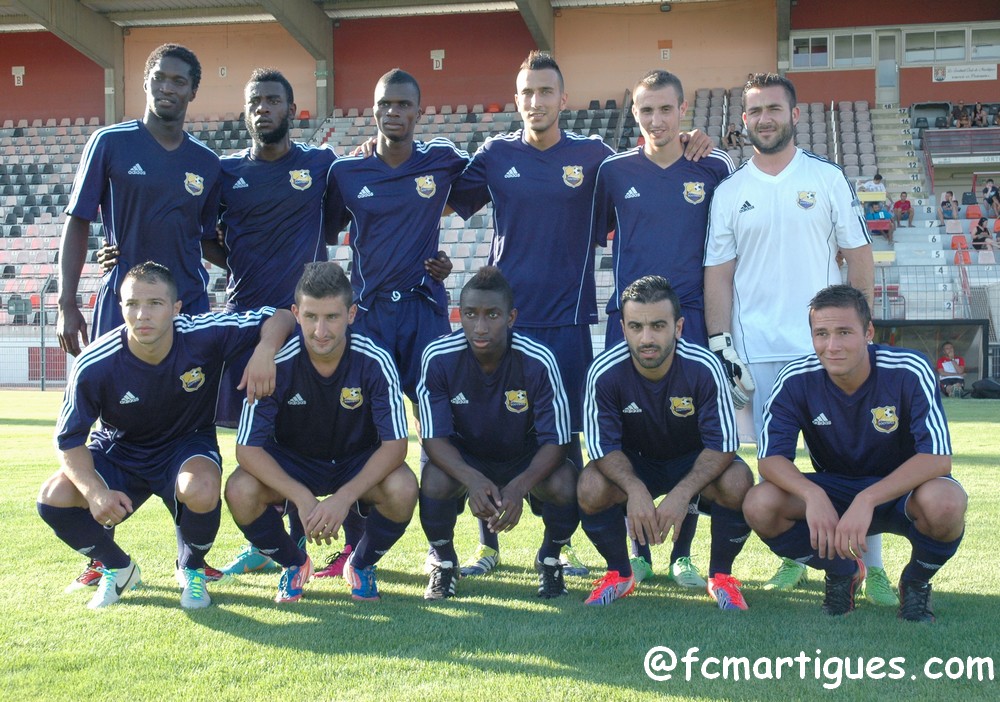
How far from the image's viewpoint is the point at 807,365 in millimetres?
3838

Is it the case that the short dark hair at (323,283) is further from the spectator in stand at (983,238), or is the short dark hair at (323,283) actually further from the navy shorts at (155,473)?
the spectator in stand at (983,238)

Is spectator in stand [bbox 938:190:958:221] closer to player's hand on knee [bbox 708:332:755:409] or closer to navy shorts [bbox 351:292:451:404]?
player's hand on knee [bbox 708:332:755:409]

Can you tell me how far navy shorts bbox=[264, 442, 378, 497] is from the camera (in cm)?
414

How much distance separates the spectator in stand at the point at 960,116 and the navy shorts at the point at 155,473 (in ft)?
73.0

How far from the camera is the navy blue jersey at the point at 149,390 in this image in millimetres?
3928

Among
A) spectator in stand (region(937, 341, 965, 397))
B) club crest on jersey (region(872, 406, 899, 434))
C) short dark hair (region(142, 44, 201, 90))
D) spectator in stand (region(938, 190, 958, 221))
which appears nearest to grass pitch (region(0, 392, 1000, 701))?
club crest on jersey (region(872, 406, 899, 434))

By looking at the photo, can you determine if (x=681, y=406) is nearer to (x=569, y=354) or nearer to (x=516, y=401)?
(x=516, y=401)

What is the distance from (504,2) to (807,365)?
71.2ft

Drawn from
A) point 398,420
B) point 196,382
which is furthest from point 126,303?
point 398,420

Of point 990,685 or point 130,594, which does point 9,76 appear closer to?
point 130,594

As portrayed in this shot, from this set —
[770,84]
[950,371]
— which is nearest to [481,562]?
[770,84]

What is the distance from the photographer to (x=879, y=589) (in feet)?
12.8

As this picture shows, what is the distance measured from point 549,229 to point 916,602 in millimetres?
2195

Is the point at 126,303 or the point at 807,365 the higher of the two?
the point at 126,303
